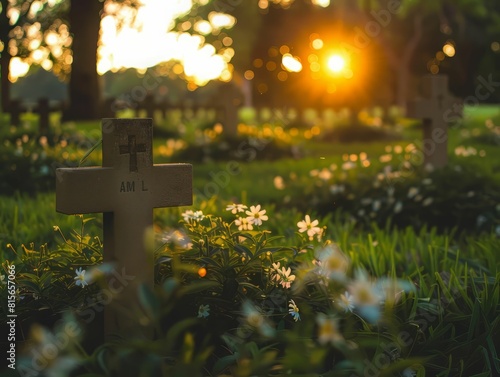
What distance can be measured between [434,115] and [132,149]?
6.64m

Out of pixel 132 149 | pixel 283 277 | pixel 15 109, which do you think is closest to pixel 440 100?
pixel 283 277

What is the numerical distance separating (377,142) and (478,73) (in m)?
10.0

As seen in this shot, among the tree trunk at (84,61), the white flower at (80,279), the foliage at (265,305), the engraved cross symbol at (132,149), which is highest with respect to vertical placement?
the tree trunk at (84,61)

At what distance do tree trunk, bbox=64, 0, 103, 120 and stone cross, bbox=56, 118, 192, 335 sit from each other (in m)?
15.2

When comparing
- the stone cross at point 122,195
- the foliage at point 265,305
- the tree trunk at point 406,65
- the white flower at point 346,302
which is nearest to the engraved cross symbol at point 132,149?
the stone cross at point 122,195

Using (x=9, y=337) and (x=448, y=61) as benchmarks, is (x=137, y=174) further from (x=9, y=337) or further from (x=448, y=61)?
(x=448, y=61)

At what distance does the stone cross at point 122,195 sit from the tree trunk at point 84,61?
1518 centimetres

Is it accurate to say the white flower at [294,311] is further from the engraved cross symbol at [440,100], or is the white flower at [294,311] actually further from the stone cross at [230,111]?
the stone cross at [230,111]

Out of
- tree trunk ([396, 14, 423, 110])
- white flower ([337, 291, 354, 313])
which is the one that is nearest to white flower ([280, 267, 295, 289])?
white flower ([337, 291, 354, 313])

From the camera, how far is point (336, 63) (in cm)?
2531

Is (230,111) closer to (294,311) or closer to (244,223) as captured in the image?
(244,223)

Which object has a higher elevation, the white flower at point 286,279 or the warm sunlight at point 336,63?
the warm sunlight at point 336,63

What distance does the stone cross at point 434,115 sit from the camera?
9383 millimetres

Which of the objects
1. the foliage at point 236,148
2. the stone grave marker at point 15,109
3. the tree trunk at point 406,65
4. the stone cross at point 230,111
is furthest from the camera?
the tree trunk at point 406,65
